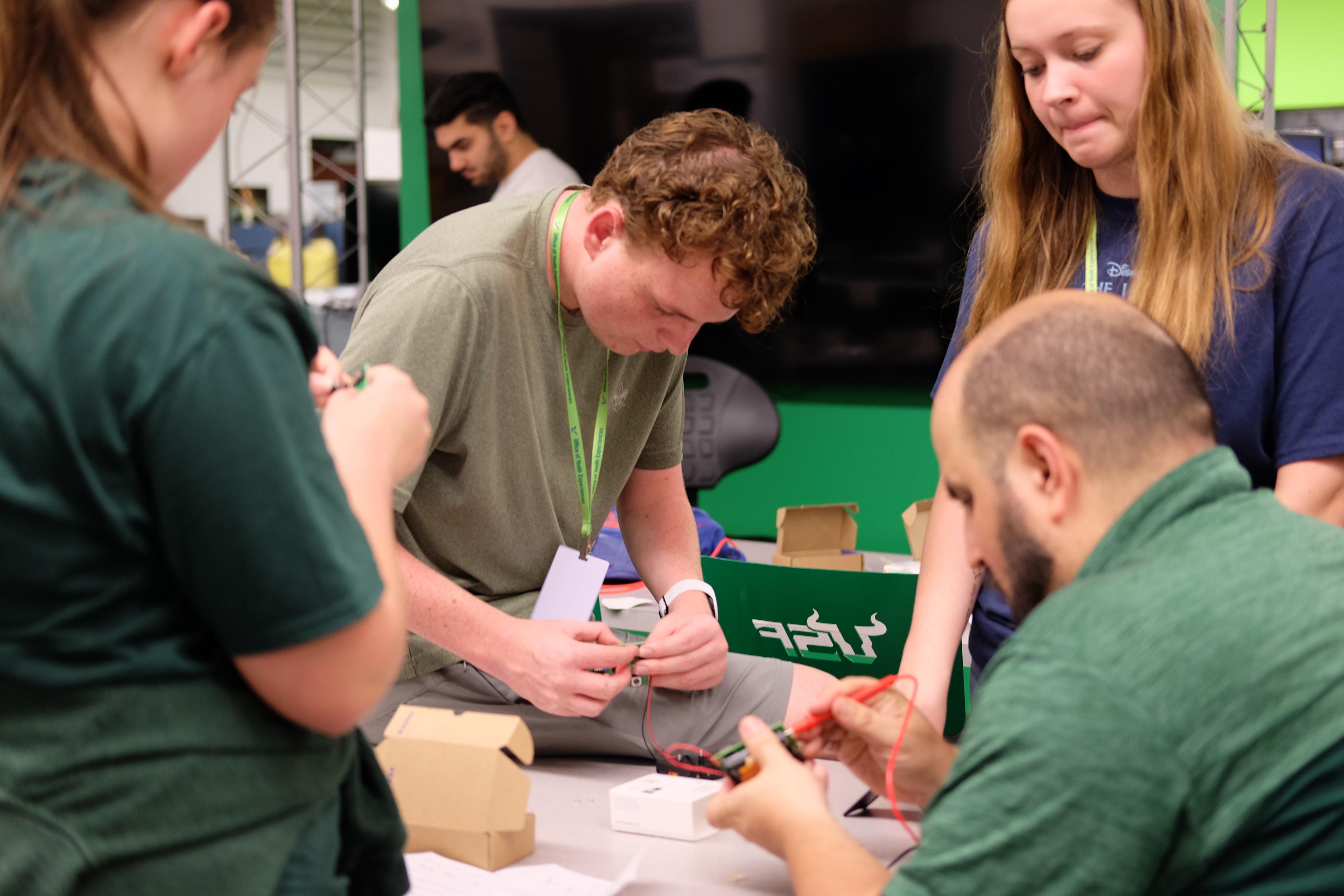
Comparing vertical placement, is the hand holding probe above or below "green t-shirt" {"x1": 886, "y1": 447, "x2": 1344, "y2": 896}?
below

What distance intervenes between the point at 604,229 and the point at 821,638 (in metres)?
0.82

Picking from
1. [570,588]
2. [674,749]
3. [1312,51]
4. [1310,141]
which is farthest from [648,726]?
[1312,51]

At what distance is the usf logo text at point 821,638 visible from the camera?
1.98m

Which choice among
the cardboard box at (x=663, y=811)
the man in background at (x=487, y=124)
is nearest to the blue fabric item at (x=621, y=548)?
the cardboard box at (x=663, y=811)

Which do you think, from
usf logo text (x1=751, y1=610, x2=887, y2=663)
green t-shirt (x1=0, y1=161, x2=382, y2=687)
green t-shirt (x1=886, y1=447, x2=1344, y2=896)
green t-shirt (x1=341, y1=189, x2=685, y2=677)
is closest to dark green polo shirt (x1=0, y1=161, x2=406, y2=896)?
green t-shirt (x1=0, y1=161, x2=382, y2=687)

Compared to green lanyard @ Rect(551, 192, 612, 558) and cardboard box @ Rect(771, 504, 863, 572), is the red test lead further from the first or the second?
cardboard box @ Rect(771, 504, 863, 572)

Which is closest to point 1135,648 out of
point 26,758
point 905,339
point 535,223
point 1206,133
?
point 26,758

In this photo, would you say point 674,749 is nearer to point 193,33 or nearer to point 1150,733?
point 1150,733

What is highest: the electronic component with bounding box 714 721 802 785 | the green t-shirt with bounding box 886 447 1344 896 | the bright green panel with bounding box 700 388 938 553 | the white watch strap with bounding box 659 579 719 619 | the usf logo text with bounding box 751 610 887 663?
the green t-shirt with bounding box 886 447 1344 896

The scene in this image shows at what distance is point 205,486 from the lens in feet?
2.32

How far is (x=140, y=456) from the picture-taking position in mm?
720

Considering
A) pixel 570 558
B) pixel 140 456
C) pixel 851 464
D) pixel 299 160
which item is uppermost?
pixel 140 456

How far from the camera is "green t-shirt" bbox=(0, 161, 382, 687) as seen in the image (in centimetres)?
70

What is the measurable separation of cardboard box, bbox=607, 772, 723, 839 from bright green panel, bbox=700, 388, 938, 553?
114 inches
